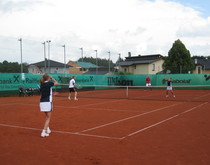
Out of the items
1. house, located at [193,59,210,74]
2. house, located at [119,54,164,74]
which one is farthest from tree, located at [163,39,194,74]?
house, located at [193,59,210,74]

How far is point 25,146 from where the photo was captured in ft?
18.9

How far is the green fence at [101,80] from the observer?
21.3 meters

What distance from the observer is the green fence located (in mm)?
21344

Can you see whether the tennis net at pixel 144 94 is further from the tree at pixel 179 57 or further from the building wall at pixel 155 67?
the building wall at pixel 155 67

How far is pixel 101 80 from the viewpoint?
30.9m

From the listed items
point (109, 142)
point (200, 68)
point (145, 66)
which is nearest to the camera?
point (109, 142)

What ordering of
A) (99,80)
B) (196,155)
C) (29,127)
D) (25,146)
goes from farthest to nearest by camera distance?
(99,80) → (29,127) → (25,146) → (196,155)

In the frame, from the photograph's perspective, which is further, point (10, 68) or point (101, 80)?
point (10, 68)

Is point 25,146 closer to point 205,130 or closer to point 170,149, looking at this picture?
point 170,149

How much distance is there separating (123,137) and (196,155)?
2018 millimetres

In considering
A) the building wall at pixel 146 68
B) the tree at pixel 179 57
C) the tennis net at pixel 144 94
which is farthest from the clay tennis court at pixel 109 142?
the building wall at pixel 146 68

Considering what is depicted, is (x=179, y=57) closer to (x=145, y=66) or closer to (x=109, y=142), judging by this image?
(x=145, y=66)

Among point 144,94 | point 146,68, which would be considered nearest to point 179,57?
point 146,68

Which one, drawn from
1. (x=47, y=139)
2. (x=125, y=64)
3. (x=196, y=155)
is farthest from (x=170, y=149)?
(x=125, y=64)
